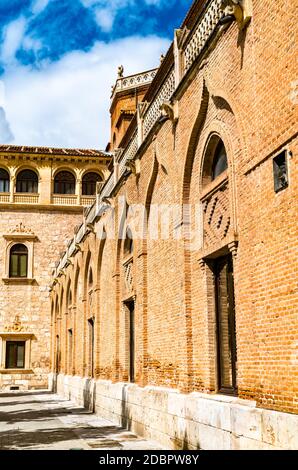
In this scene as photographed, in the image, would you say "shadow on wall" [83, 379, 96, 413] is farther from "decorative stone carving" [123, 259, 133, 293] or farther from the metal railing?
the metal railing

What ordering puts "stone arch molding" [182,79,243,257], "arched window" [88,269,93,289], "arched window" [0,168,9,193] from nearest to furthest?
"stone arch molding" [182,79,243,257] < "arched window" [88,269,93,289] < "arched window" [0,168,9,193]

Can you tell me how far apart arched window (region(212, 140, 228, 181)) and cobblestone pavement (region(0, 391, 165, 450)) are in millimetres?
4931

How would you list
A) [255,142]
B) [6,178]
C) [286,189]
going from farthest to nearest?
[6,178] → [255,142] → [286,189]

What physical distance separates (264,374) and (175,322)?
4.07 meters

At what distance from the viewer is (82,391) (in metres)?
21.1

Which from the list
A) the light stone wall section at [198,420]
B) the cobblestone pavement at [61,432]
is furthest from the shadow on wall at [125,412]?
the cobblestone pavement at [61,432]

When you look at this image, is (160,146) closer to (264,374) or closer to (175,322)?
(175,322)

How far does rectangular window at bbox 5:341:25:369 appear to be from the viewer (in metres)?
33.4

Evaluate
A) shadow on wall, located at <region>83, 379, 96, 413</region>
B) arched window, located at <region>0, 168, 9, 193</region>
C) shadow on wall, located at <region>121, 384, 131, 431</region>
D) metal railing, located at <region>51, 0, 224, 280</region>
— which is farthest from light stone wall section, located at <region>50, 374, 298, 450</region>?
arched window, located at <region>0, 168, 9, 193</region>

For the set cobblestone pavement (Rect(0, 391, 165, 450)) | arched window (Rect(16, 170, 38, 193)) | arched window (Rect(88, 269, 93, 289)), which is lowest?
cobblestone pavement (Rect(0, 391, 165, 450))

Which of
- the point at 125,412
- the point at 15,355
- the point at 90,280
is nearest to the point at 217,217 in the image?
the point at 125,412

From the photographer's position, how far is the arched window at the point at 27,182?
36.0 meters

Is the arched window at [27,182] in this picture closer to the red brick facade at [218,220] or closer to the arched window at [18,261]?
the arched window at [18,261]
